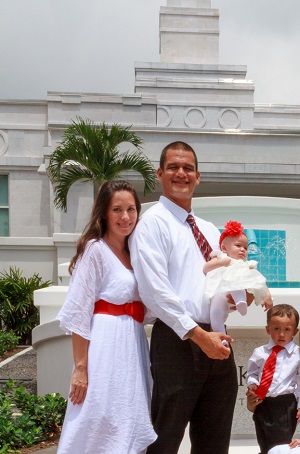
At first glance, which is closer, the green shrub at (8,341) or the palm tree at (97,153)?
the green shrub at (8,341)

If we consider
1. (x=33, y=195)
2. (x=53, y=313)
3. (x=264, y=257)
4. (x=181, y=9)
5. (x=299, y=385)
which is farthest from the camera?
(x=181, y=9)

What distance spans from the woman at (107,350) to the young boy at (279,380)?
3.07ft

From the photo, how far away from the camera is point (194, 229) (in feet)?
12.1

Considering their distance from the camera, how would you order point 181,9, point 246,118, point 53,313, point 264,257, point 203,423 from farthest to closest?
point 181,9, point 246,118, point 264,257, point 53,313, point 203,423

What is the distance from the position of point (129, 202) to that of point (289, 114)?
2237 cm

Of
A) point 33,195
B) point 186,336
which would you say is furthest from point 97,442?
point 33,195

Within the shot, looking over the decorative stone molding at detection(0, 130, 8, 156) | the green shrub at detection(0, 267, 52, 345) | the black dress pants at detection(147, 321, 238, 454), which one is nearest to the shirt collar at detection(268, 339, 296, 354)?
the black dress pants at detection(147, 321, 238, 454)

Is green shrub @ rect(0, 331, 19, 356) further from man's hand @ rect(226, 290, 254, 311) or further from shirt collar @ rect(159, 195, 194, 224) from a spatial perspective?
man's hand @ rect(226, 290, 254, 311)

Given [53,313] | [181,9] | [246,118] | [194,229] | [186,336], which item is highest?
[181,9]

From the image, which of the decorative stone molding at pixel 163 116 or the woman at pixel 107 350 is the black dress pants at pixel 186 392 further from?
the decorative stone molding at pixel 163 116

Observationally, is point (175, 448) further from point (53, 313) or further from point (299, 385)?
point (53, 313)

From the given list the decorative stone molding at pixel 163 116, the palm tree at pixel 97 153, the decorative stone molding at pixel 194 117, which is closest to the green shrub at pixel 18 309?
the palm tree at pixel 97 153

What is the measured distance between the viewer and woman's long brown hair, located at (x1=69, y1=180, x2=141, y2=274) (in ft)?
11.9

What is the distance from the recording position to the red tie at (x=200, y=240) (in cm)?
363
